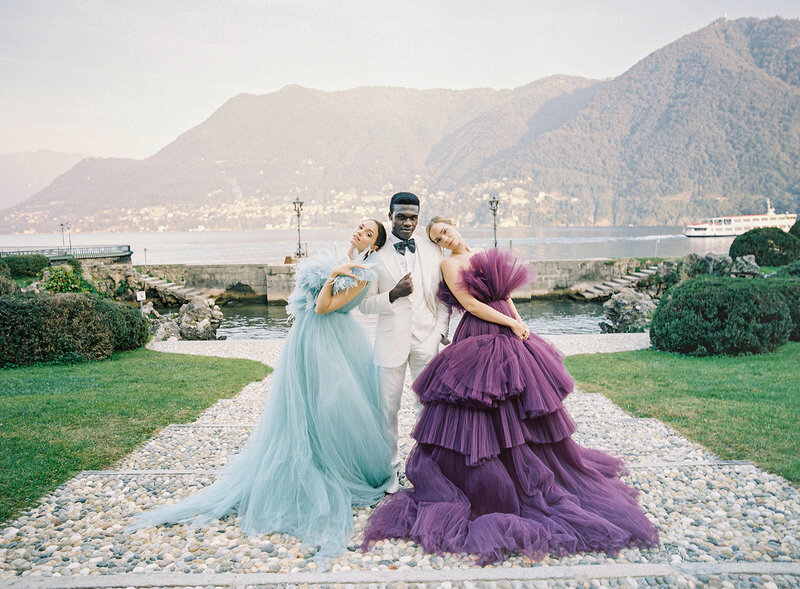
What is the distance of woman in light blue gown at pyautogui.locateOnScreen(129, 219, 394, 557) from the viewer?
140 inches

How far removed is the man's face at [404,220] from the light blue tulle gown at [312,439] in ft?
1.53

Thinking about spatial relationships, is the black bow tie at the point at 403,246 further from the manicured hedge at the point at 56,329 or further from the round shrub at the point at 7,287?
the round shrub at the point at 7,287

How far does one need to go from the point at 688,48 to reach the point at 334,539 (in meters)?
223

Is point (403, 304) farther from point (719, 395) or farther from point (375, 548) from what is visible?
point (719, 395)

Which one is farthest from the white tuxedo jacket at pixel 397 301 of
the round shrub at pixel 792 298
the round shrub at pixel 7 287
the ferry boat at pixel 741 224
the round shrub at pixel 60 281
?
the ferry boat at pixel 741 224

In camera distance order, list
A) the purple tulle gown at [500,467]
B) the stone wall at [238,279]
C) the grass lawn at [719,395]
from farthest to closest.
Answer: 1. the stone wall at [238,279]
2. the grass lawn at [719,395]
3. the purple tulle gown at [500,467]

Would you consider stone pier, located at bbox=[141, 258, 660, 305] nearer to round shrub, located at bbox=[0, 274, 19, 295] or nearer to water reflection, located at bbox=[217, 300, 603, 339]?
water reflection, located at bbox=[217, 300, 603, 339]

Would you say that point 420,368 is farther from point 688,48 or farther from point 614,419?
point 688,48

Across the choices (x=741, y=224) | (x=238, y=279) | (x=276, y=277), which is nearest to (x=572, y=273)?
(x=276, y=277)

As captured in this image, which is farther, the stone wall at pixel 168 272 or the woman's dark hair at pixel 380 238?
the stone wall at pixel 168 272

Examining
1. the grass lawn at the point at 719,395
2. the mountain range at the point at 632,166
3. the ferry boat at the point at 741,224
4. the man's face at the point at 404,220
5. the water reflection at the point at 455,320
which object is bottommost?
the water reflection at the point at 455,320

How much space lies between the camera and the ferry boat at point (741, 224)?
6334 cm

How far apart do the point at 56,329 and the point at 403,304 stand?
331 inches

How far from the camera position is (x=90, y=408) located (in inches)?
247
